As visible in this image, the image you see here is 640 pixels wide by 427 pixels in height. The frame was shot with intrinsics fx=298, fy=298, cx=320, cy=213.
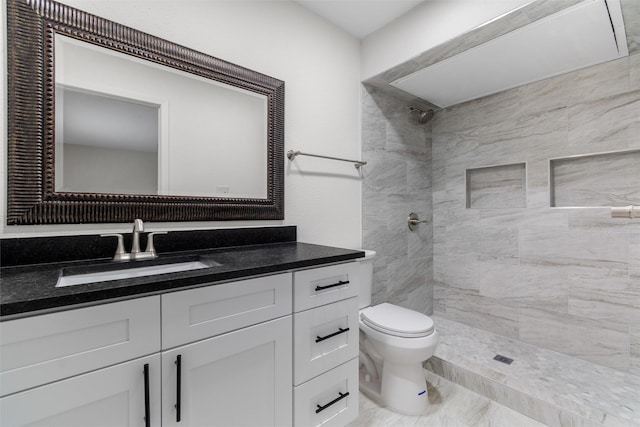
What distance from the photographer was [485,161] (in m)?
2.45

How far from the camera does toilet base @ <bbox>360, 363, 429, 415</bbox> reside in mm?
1675

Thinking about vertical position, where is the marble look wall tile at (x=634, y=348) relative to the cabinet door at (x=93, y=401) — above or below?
below

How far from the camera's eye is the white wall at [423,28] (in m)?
1.52

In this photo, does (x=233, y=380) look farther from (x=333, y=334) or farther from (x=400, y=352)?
(x=400, y=352)

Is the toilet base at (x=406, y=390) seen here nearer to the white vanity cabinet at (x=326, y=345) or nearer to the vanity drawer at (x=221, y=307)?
the white vanity cabinet at (x=326, y=345)

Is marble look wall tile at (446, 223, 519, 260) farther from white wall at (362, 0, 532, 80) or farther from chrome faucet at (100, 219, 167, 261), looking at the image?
chrome faucet at (100, 219, 167, 261)

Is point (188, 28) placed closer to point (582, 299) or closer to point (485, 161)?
point (485, 161)

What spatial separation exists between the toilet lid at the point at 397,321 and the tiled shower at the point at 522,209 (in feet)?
1.05

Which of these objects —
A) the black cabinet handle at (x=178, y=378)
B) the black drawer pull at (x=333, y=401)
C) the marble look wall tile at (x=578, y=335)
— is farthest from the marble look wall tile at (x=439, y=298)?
the black cabinet handle at (x=178, y=378)

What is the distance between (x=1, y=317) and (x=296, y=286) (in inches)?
31.3

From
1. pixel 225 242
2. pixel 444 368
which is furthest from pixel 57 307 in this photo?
pixel 444 368

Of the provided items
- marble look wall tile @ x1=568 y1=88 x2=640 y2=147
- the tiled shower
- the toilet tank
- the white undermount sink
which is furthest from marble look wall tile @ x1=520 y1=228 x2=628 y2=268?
the white undermount sink

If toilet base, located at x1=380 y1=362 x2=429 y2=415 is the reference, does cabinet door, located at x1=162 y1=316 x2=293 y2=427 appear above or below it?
above

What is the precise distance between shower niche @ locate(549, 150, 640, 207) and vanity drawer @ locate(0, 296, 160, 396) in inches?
102
